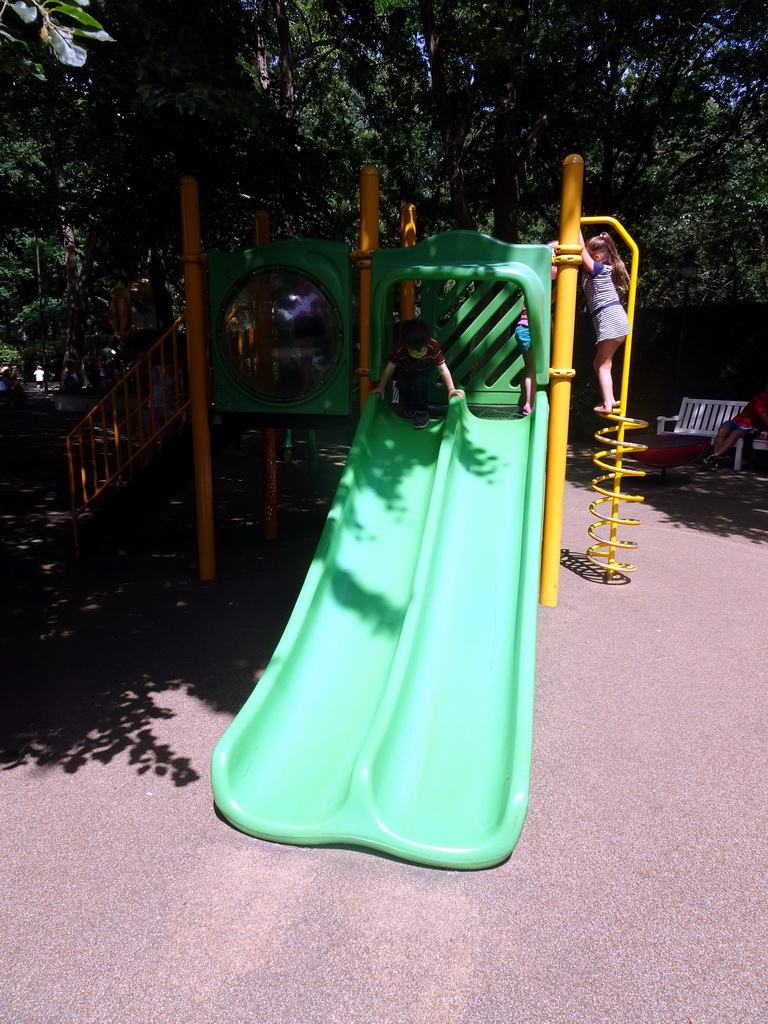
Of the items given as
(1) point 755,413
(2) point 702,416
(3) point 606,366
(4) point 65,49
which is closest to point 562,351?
(3) point 606,366

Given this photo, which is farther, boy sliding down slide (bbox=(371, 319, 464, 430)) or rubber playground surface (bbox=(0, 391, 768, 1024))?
boy sliding down slide (bbox=(371, 319, 464, 430))

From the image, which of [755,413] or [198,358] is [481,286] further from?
[755,413]

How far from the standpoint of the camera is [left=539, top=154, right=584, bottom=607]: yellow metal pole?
5.68 m

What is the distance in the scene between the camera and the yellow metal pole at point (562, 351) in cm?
568

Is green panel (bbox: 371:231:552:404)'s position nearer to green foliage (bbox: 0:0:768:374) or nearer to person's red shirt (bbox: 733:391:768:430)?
green foliage (bbox: 0:0:768:374)

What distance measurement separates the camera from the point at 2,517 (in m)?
9.47

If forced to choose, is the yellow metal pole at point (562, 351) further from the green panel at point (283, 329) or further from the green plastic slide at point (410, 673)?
the green panel at point (283, 329)

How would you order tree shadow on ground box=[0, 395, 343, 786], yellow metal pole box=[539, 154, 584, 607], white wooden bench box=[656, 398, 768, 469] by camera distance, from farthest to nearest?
white wooden bench box=[656, 398, 768, 469] < yellow metal pole box=[539, 154, 584, 607] < tree shadow on ground box=[0, 395, 343, 786]

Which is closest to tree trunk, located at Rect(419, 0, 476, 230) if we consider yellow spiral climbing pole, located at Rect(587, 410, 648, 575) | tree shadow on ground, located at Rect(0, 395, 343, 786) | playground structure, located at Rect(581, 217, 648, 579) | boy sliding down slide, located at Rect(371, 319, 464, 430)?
playground structure, located at Rect(581, 217, 648, 579)

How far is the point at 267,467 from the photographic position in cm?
806

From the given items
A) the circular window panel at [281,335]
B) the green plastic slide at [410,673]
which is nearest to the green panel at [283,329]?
the circular window panel at [281,335]

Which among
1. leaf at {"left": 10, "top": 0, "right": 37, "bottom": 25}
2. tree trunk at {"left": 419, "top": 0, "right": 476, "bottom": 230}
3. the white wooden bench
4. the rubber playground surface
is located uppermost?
tree trunk at {"left": 419, "top": 0, "right": 476, "bottom": 230}

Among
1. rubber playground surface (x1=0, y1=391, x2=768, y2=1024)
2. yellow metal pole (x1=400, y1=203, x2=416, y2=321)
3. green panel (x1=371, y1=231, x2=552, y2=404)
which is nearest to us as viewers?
rubber playground surface (x1=0, y1=391, x2=768, y2=1024)

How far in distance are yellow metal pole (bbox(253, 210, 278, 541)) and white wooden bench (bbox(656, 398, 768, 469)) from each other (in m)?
8.53
